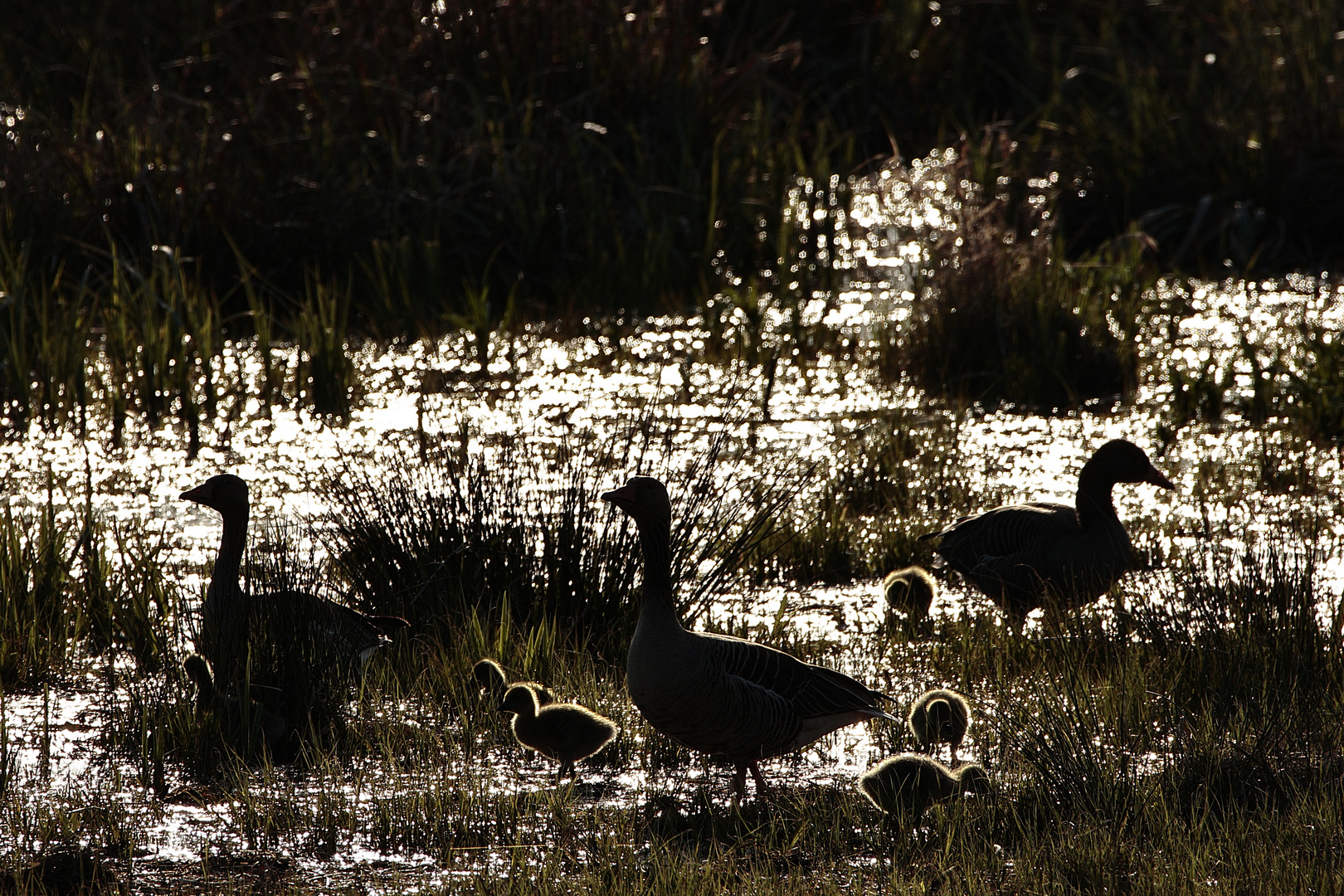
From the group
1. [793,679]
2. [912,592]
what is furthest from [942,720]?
[912,592]

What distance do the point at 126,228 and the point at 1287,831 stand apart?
914 cm

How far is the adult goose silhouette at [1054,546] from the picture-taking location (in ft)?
20.3

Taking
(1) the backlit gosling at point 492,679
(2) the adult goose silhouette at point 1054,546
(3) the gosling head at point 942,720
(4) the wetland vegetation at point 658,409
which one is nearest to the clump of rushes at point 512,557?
(4) the wetland vegetation at point 658,409

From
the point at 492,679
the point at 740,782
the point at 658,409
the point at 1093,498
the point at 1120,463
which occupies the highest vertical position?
the point at 658,409

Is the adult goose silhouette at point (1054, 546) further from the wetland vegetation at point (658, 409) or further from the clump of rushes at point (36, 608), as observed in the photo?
the clump of rushes at point (36, 608)

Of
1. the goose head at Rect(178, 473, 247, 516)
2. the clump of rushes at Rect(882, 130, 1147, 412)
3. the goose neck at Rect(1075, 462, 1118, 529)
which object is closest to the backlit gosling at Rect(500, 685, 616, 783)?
the goose head at Rect(178, 473, 247, 516)

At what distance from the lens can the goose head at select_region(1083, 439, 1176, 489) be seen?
21.6 ft

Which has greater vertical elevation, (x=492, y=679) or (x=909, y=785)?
(x=492, y=679)

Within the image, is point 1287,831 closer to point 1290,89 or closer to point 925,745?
point 925,745

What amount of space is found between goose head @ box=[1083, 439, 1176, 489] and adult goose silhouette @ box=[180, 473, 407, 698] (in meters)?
2.90

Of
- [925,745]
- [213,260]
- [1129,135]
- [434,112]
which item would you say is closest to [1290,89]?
[1129,135]

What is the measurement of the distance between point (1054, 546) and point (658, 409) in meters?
3.46

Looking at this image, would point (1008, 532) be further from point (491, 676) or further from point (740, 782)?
point (491, 676)

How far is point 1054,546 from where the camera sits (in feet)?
20.7
